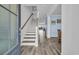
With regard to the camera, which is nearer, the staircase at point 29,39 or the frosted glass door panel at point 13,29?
the frosted glass door panel at point 13,29

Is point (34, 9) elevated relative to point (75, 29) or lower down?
elevated

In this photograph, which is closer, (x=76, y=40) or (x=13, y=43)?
(x=76, y=40)

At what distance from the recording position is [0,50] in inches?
94.6

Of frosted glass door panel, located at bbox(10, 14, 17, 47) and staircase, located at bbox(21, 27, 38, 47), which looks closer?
frosted glass door panel, located at bbox(10, 14, 17, 47)

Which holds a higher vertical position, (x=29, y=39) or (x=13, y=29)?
(x=13, y=29)

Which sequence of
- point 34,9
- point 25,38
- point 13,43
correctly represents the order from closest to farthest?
point 13,43 < point 25,38 < point 34,9

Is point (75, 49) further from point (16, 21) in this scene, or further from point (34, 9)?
point (34, 9)

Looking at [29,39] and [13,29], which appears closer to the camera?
[13,29]

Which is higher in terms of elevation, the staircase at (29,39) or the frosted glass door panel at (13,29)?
the frosted glass door panel at (13,29)

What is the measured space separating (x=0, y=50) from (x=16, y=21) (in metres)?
1.25

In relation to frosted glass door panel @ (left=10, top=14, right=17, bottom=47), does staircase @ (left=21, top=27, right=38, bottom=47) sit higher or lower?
lower
